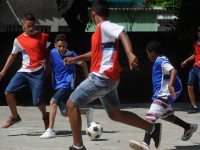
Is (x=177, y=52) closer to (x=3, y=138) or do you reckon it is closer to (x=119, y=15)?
(x=3, y=138)

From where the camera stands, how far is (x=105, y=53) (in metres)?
8.13

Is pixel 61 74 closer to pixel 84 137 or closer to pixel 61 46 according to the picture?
pixel 61 46

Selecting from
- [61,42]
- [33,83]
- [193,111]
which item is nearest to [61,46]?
[61,42]

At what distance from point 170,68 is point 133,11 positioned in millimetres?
29840

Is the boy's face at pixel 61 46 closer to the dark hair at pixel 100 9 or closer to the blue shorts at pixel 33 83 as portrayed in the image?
the blue shorts at pixel 33 83

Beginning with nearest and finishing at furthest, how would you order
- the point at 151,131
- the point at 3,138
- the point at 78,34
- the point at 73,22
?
the point at 151,131 → the point at 3,138 → the point at 78,34 → the point at 73,22

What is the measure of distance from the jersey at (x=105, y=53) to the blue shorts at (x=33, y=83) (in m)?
2.32

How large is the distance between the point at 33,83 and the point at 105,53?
2500mm

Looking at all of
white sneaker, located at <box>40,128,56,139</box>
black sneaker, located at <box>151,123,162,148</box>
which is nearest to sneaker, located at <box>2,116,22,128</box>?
white sneaker, located at <box>40,128,56,139</box>

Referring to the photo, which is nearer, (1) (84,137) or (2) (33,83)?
(1) (84,137)

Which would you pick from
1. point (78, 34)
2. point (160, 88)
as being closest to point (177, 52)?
point (78, 34)

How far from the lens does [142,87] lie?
16406mm

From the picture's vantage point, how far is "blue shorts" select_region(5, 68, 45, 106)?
10320 millimetres

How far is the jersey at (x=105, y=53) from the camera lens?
8.07 meters
